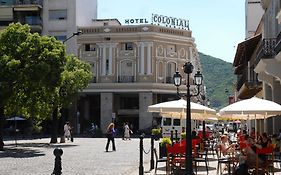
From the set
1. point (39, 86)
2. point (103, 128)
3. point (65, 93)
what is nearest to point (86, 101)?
point (103, 128)

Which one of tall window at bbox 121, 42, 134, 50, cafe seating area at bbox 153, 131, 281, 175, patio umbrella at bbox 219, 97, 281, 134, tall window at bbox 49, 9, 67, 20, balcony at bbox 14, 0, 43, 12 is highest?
balcony at bbox 14, 0, 43, 12

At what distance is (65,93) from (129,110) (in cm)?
2355

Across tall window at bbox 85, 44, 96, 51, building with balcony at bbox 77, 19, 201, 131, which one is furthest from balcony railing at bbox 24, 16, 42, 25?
tall window at bbox 85, 44, 96, 51

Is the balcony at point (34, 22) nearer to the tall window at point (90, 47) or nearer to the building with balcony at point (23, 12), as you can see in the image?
the building with balcony at point (23, 12)

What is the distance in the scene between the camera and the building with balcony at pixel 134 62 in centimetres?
5769

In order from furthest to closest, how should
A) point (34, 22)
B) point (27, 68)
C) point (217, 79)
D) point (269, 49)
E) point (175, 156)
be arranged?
point (217, 79) → point (34, 22) → point (27, 68) → point (269, 49) → point (175, 156)

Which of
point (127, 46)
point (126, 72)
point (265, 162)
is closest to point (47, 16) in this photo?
point (127, 46)

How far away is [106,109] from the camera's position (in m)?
58.5

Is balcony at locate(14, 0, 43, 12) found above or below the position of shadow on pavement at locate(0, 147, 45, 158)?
above

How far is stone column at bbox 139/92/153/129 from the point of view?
187 ft

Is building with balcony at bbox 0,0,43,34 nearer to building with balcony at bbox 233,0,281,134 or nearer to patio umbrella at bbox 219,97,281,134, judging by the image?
building with balcony at bbox 233,0,281,134

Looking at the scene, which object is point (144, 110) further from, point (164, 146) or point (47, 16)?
point (164, 146)

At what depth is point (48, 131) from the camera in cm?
5825

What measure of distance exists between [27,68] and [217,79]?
519 feet
